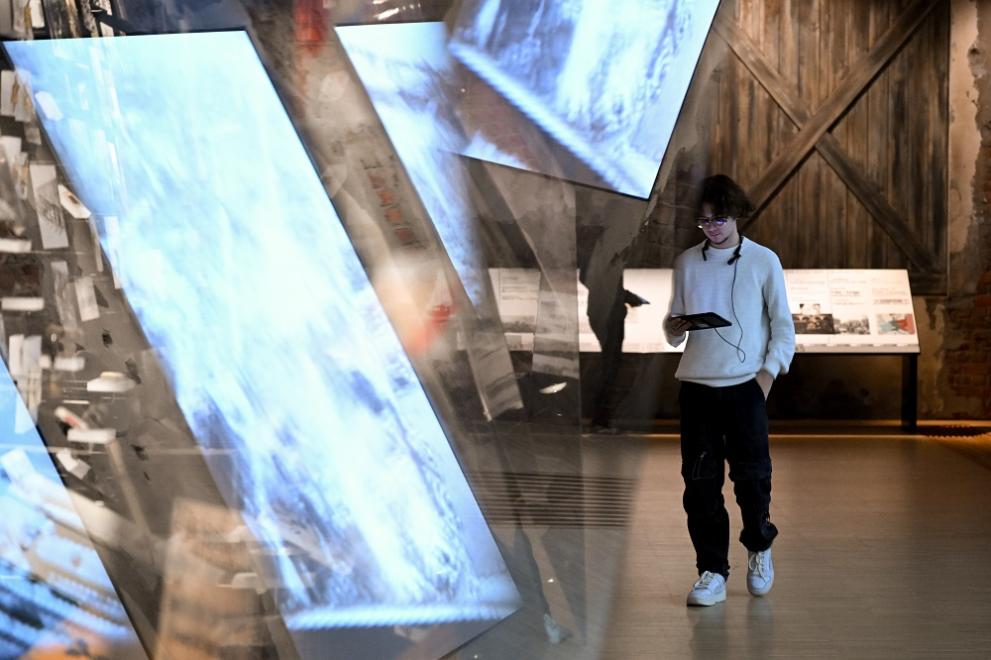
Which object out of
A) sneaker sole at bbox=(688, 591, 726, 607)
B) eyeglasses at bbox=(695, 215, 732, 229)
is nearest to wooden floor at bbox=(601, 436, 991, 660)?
sneaker sole at bbox=(688, 591, 726, 607)

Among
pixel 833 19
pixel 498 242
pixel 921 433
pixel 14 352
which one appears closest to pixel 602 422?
pixel 498 242

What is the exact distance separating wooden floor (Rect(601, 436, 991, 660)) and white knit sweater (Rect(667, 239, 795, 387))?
1.21 feet

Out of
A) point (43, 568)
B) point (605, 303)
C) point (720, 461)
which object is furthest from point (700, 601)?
point (43, 568)

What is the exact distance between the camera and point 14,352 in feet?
4.60

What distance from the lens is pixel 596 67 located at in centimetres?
240

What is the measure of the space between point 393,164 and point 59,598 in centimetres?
75

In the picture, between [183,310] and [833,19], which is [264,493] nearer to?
[183,310]

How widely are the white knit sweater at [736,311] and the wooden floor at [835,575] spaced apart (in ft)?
1.21

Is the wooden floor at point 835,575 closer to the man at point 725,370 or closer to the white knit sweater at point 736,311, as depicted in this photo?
the man at point 725,370

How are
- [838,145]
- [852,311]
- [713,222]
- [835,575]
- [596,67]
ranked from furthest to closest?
[838,145] < [852,311] < [835,575] < [713,222] < [596,67]

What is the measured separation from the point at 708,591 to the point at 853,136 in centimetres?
719

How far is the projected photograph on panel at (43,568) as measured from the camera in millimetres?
1422

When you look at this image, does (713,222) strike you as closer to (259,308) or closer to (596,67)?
(596,67)

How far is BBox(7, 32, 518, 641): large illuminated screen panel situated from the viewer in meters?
1.46
